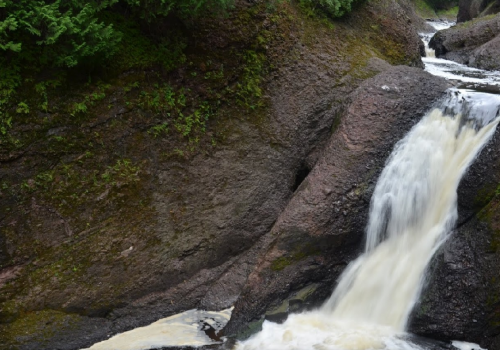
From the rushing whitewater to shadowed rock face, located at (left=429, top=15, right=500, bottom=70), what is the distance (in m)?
7.09

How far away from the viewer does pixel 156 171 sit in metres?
7.23

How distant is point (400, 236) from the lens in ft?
21.8

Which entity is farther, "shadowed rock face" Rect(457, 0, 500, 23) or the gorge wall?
"shadowed rock face" Rect(457, 0, 500, 23)

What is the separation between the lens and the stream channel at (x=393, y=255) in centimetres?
612

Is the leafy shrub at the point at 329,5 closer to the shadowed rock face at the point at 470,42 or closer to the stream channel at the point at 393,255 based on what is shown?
the stream channel at the point at 393,255

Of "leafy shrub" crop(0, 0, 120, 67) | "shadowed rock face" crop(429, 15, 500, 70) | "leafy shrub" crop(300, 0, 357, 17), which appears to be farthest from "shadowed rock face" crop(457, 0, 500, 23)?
"leafy shrub" crop(0, 0, 120, 67)

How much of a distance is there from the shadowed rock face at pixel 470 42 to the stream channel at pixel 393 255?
277 inches

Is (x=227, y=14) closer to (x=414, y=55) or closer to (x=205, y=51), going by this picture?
(x=205, y=51)

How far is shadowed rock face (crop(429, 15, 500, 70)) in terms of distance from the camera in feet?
41.9

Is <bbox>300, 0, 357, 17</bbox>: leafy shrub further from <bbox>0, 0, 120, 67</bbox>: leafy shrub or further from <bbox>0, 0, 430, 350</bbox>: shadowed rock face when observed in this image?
<bbox>0, 0, 120, 67</bbox>: leafy shrub

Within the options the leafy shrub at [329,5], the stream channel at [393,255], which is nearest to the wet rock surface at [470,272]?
the stream channel at [393,255]

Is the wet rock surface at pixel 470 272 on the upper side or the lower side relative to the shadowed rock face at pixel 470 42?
lower

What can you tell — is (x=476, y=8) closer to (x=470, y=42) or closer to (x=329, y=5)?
(x=470, y=42)

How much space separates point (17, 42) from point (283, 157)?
15.5 feet
